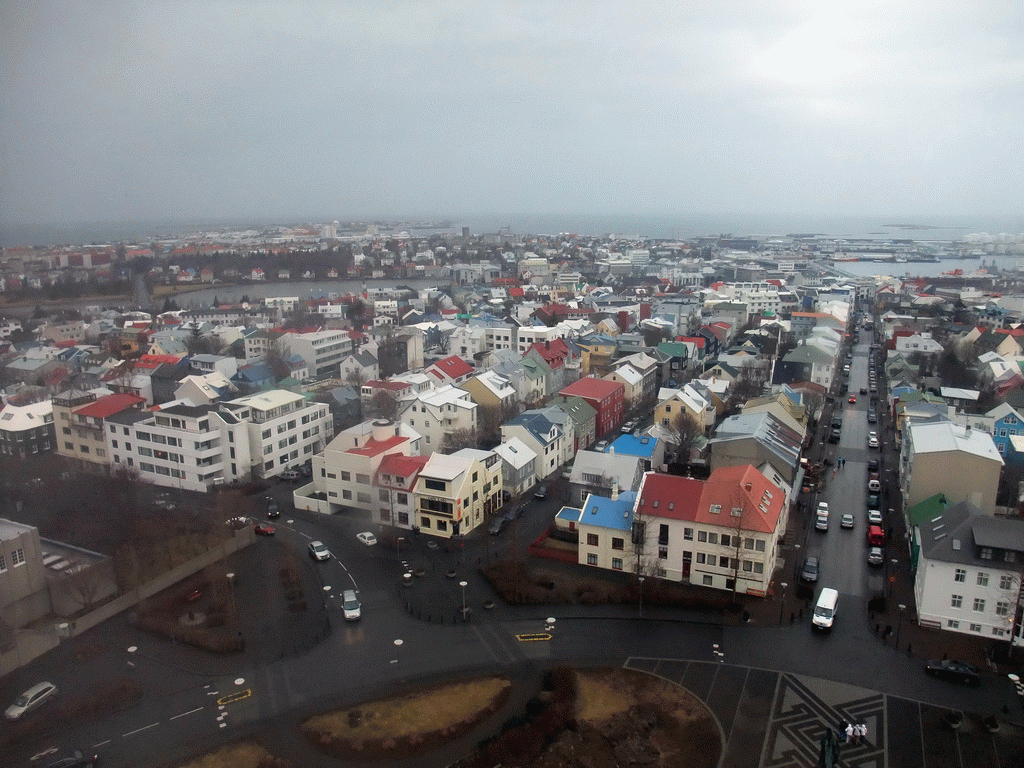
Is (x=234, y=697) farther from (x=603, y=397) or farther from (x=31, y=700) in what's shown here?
(x=603, y=397)

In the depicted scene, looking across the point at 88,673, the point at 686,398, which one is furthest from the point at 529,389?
the point at 88,673

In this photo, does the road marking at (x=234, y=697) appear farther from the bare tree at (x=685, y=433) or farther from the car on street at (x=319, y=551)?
the bare tree at (x=685, y=433)

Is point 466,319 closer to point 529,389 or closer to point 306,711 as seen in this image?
point 529,389

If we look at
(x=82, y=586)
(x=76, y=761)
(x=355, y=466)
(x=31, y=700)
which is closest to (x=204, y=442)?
(x=355, y=466)

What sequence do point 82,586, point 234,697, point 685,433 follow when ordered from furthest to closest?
point 685,433 < point 82,586 < point 234,697

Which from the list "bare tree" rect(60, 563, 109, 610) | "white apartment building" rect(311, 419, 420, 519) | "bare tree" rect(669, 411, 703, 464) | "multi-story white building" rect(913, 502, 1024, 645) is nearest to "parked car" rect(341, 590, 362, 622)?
"white apartment building" rect(311, 419, 420, 519)
